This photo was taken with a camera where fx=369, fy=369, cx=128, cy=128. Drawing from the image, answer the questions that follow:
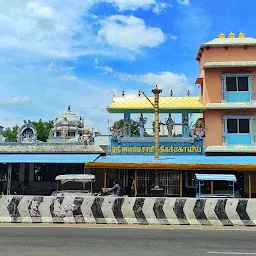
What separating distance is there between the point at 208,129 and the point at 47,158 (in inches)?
381

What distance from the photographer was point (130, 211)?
12594 millimetres

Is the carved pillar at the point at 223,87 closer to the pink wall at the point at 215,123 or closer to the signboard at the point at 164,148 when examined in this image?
the pink wall at the point at 215,123

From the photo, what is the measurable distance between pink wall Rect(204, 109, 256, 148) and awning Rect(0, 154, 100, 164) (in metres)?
6.77

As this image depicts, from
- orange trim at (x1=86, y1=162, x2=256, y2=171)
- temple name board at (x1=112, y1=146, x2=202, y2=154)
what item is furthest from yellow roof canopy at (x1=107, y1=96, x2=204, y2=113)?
orange trim at (x1=86, y1=162, x2=256, y2=171)

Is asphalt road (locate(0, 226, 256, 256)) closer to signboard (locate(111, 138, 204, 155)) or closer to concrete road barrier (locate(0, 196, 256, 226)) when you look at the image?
concrete road barrier (locate(0, 196, 256, 226))

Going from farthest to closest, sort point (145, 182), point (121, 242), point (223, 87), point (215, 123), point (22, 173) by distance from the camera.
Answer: point (22, 173), point (223, 87), point (215, 123), point (145, 182), point (121, 242)

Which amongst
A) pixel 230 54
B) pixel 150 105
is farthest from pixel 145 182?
pixel 230 54

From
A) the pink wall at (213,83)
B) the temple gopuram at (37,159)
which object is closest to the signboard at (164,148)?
the temple gopuram at (37,159)

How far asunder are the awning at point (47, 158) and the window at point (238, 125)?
8.12 m

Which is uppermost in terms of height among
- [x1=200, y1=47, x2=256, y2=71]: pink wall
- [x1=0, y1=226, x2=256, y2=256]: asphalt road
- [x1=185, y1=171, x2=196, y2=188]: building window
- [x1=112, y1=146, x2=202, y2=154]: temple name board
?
[x1=200, y1=47, x2=256, y2=71]: pink wall

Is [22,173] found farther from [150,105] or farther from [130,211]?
[130,211]

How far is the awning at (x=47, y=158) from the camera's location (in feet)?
67.4

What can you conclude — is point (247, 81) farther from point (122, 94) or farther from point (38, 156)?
point (38, 156)

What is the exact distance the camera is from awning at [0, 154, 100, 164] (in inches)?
808
